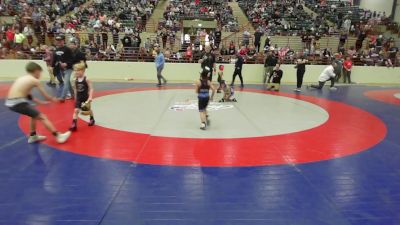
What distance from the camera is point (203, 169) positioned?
208 inches

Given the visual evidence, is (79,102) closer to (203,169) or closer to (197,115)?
(197,115)

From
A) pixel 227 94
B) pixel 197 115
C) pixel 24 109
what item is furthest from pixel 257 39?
pixel 24 109

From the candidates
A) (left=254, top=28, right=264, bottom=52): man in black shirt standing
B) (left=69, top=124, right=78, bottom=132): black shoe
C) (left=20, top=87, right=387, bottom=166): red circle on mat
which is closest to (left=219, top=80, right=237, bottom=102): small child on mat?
(left=20, top=87, right=387, bottom=166): red circle on mat

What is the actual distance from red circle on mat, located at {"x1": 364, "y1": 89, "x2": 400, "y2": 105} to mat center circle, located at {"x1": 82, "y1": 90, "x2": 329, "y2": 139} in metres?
3.17

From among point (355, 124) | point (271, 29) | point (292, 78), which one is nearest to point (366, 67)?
point (292, 78)

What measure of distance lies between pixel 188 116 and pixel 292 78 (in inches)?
389

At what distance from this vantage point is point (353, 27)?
2159cm

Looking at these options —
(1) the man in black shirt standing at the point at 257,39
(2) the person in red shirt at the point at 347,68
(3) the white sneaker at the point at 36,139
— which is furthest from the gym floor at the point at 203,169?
(1) the man in black shirt standing at the point at 257,39

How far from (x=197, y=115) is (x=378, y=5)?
22.7 m

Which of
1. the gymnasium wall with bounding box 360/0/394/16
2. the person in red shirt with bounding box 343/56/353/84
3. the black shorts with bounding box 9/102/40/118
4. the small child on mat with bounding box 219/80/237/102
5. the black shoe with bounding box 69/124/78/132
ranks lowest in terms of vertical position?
the black shoe with bounding box 69/124/78/132

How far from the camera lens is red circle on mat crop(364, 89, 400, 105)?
12.0 meters

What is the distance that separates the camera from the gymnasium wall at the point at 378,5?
24.4 metres

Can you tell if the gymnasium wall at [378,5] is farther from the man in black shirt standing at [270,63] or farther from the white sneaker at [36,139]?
the white sneaker at [36,139]

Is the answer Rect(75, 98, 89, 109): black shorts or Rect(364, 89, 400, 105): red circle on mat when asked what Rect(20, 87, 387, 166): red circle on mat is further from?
Rect(364, 89, 400, 105): red circle on mat
